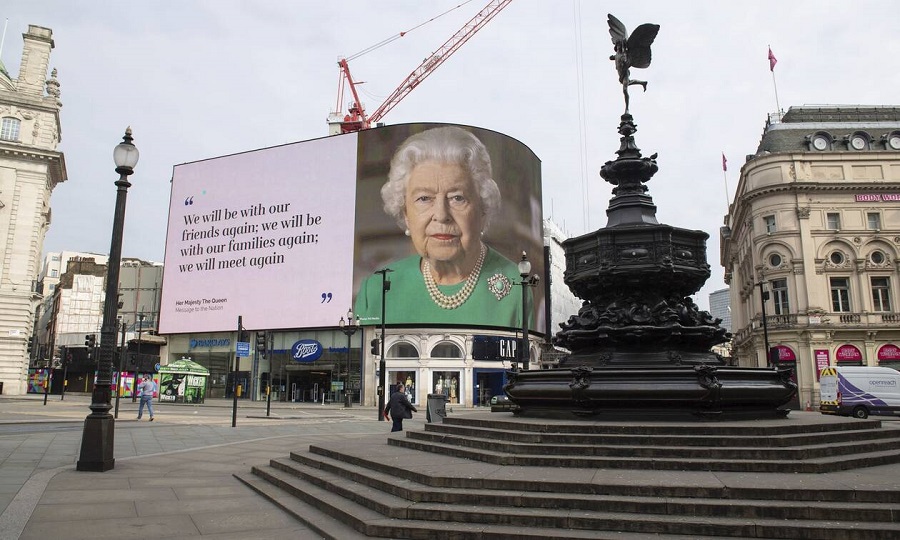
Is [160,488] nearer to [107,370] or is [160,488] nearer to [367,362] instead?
[107,370]

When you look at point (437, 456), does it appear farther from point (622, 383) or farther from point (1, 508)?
point (1, 508)

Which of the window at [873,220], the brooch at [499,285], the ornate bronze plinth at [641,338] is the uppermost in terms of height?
the window at [873,220]

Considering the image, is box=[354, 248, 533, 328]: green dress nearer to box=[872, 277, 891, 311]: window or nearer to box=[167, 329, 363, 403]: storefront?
box=[167, 329, 363, 403]: storefront

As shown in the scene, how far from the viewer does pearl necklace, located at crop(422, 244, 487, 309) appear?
4925 cm

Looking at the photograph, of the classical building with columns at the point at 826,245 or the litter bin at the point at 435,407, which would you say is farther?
the classical building with columns at the point at 826,245

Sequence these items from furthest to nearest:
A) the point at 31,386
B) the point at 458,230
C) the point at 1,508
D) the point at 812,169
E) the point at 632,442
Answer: the point at 31,386
the point at 458,230
the point at 812,169
the point at 632,442
the point at 1,508

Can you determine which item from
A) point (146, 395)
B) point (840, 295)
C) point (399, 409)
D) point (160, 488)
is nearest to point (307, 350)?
point (146, 395)

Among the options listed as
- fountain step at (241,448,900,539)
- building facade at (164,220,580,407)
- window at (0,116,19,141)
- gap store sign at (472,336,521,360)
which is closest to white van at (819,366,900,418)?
building facade at (164,220,580,407)

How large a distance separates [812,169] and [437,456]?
156ft

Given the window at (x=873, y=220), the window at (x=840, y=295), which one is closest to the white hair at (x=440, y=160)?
the window at (x=840, y=295)

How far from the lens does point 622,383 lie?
9258mm

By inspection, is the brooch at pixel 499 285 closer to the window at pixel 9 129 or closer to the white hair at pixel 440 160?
the white hair at pixel 440 160

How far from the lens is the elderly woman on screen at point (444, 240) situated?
162ft

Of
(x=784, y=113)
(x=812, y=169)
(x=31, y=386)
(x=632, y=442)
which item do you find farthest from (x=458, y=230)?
(x=31, y=386)
